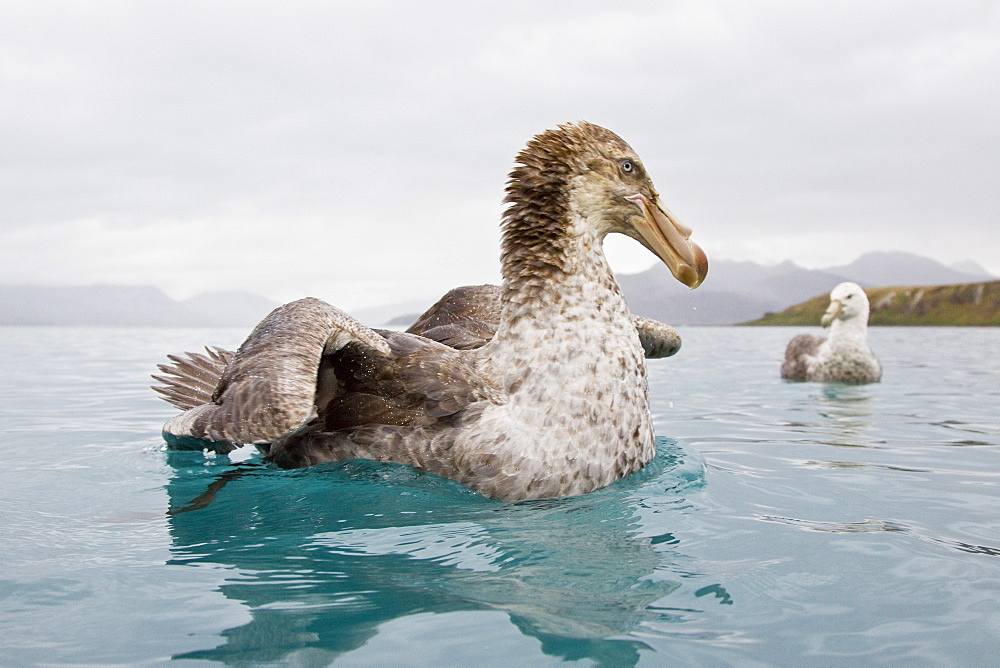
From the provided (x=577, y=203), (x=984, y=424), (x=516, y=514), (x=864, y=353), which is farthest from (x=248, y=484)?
(x=864, y=353)

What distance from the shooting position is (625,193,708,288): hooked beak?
17.4ft

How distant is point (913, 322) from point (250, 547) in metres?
110

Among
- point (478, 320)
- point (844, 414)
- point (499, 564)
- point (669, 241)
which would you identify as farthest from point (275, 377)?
point (844, 414)

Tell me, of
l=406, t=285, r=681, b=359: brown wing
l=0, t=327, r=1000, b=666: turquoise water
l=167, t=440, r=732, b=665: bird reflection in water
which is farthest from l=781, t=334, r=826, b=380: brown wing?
l=167, t=440, r=732, b=665: bird reflection in water

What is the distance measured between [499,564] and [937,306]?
374ft

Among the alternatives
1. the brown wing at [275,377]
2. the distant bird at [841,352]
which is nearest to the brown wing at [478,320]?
the brown wing at [275,377]

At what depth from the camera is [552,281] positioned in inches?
209

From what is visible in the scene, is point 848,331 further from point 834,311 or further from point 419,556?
point 419,556

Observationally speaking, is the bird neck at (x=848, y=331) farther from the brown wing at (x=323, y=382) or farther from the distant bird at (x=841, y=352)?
the brown wing at (x=323, y=382)

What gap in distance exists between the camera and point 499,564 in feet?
12.6

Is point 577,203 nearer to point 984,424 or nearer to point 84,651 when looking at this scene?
point 84,651

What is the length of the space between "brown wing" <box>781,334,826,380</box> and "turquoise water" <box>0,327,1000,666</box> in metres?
8.19

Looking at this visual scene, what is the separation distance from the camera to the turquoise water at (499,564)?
2.99 m

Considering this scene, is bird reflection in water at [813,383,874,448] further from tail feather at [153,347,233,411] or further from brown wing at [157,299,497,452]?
tail feather at [153,347,233,411]
